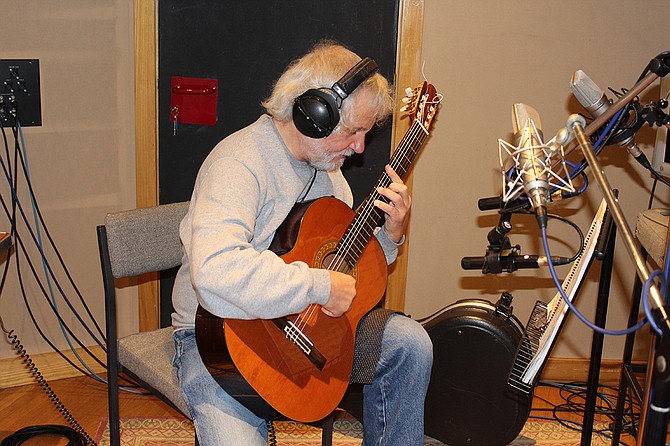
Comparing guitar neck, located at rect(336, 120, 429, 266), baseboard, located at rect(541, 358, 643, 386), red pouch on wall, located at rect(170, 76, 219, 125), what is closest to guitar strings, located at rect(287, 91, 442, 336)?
guitar neck, located at rect(336, 120, 429, 266)

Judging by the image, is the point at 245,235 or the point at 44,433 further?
the point at 44,433

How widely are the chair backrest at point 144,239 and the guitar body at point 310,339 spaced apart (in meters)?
0.34

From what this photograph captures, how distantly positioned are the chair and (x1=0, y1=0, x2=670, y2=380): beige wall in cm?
91

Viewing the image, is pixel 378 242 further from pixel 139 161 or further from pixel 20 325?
pixel 20 325

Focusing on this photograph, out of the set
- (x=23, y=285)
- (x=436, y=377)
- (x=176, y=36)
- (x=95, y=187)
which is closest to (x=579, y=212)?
(x=436, y=377)

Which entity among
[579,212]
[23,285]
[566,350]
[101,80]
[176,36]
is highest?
[176,36]

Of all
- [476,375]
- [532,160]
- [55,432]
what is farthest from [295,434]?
[532,160]

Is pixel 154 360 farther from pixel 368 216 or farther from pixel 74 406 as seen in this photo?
pixel 74 406

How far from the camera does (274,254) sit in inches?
65.2

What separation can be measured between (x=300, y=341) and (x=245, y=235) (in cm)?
29

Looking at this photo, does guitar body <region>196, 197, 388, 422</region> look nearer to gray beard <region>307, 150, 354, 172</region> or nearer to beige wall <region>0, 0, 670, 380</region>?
gray beard <region>307, 150, 354, 172</region>

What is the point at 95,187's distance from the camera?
277 cm

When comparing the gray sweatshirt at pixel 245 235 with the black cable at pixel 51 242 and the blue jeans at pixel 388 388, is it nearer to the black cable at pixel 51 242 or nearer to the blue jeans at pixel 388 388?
the blue jeans at pixel 388 388

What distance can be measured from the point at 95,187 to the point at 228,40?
716mm
